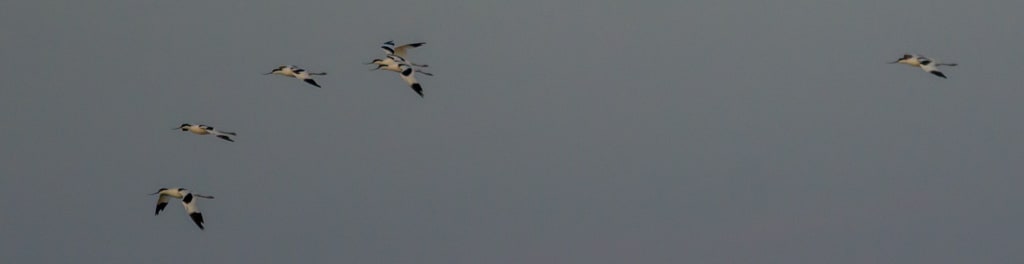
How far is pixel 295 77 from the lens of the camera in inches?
3629

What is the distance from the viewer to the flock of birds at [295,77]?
84.8 m

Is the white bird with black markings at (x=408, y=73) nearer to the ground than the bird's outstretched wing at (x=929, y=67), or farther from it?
farther from it

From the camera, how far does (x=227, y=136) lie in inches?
3403

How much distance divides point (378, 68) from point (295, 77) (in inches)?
130

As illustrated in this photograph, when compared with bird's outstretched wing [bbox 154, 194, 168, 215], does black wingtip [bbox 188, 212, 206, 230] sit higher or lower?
lower

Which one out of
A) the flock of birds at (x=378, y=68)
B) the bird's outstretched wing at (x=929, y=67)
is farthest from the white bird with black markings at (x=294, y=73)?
the bird's outstretched wing at (x=929, y=67)

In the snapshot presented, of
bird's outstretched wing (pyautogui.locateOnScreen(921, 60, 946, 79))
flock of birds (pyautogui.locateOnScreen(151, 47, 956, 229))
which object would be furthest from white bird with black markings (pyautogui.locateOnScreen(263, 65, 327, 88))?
bird's outstretched wing (pyautogui.locateOnScreen(921, 60, 946, 79))

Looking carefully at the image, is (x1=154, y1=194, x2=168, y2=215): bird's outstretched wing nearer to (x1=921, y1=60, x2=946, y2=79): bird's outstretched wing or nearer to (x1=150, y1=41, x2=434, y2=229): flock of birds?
(x1=150, y1=41, x2=434, y2=229): flock of birds

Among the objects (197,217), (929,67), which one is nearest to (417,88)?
(197,217)

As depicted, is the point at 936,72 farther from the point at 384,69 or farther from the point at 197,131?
the point at 197,131

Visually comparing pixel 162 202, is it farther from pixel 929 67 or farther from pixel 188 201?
pixel 929 67

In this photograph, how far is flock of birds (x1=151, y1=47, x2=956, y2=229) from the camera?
8494cm

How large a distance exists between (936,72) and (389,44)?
2309 cm

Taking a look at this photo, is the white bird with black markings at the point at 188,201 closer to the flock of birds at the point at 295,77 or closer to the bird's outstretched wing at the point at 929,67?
the flock of birds at the point at 295,77
